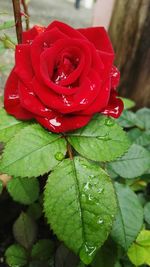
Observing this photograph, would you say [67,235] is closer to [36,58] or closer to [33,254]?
[36,58]

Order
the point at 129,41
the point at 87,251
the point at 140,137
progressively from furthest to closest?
the point at 129,41
the point at 140,137
the point at 87,251

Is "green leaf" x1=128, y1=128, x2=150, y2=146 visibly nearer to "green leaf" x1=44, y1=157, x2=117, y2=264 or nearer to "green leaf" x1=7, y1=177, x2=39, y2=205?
"green leaf" x1=7, y1=177, x2=39, y2=205

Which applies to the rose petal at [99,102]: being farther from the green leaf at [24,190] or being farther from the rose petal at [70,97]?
the green leaf at [24,190]

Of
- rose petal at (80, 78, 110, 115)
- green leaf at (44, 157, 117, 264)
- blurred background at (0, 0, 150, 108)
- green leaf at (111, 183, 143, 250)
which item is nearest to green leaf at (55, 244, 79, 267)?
green leaf at (111, 183, 143, 250)

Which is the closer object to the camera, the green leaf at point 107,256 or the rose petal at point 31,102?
the rose petal at point 31,102

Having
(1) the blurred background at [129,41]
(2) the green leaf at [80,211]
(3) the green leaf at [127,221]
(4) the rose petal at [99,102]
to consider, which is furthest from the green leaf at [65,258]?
(1) the blurred background at [129,41]

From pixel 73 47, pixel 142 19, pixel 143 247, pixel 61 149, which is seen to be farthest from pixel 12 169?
pixel 142 19

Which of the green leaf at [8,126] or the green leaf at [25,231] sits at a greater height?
the green leaf at [8,126]

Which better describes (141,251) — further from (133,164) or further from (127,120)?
(127,120)

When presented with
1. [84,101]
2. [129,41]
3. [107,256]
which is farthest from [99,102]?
[129,41]
